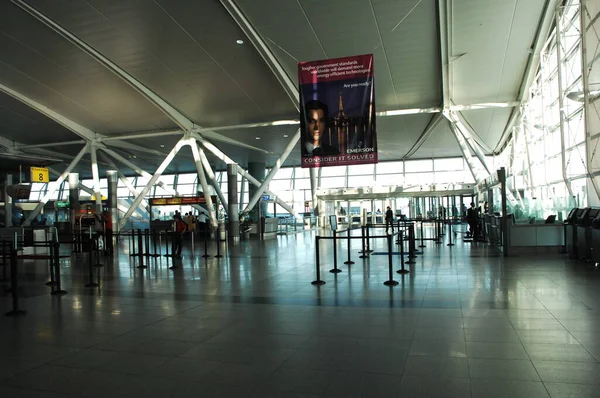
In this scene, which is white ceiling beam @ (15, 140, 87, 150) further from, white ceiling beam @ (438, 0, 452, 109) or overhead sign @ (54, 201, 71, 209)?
white ceiling beam @ (438, 0, 452, 109)

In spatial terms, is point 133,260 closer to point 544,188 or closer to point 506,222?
point 506,222

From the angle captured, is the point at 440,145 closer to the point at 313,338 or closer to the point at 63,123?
the point at 63,123

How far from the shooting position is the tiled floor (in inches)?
149

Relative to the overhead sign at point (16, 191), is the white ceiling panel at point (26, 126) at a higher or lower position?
higher

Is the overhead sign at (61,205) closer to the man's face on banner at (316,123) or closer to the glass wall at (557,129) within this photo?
the man's face on banner at (316,123)

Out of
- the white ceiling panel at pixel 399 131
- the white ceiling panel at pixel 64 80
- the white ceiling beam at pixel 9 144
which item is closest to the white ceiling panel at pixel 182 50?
the white ceiling panel at pixel 64 80

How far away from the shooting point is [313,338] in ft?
17.0

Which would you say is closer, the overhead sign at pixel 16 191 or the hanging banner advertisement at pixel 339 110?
the hanging banner advertisement at pixel 339 110

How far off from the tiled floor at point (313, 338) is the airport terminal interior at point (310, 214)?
0.04m

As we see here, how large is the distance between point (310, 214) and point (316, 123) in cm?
2991

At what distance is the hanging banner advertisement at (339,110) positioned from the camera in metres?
11.4

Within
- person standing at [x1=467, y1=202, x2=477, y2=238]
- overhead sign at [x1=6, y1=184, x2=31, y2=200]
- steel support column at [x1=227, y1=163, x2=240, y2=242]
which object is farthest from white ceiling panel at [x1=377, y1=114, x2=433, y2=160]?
overhead sign at [x1=6, y1=184, x2=31, y2=200]

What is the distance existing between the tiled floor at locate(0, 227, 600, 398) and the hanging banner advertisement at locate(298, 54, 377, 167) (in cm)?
339

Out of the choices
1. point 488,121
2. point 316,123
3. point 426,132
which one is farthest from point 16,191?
point 488,121
